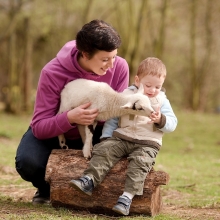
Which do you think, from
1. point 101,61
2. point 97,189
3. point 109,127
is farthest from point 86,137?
point 101,61

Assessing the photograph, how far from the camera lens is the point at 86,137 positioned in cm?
491

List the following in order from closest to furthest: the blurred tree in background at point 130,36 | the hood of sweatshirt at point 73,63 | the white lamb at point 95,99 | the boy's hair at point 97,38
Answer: the boy's hair at point 97,38 → the white lamb at point 95,99 → the hood of sweatshirt at point 73,63 → the blurred tree in background at point 130,36

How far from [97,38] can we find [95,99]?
2.14ft

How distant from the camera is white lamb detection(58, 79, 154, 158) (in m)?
4.80

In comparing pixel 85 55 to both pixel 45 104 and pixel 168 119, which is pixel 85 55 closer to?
pixel 45 104

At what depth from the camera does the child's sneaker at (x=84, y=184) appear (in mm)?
4320

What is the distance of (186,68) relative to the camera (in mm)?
29703

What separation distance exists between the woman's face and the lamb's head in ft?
1.44

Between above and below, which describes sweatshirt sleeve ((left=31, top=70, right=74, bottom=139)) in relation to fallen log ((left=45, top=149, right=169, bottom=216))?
above

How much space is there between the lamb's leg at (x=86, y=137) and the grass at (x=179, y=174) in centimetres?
61

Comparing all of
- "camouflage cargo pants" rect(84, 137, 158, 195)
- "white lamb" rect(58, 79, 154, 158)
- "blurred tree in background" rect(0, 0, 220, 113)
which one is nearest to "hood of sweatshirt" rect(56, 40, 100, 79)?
"white lamb" rect(58, 79, 154, 158)

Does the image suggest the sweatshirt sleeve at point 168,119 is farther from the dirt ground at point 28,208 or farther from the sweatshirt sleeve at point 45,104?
the sweatshirt sleeve at point 45,104

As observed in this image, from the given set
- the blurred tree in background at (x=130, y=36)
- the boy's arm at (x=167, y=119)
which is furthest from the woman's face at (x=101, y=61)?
the blurred tree in background at (x=130, y=36)

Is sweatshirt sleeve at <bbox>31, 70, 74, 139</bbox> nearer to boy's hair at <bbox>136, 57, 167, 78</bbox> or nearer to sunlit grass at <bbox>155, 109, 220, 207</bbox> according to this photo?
boy's hair at <bbox>136, 57, 167, 78</bbox>
